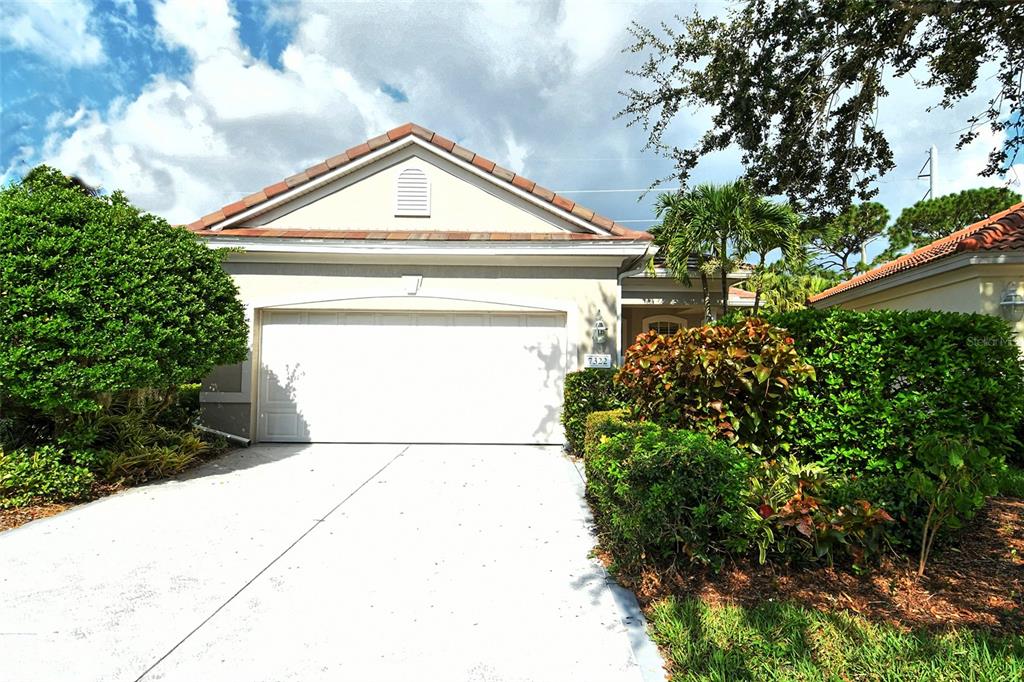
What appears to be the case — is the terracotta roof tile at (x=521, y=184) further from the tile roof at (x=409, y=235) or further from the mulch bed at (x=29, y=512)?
the mulch bed at (x=29, y=512)

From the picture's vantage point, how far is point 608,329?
8.82m

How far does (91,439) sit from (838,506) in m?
7.50

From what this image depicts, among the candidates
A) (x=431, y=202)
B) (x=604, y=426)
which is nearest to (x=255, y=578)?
(x=604, y=426)

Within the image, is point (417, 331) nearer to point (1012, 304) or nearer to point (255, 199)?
point (255, 199)

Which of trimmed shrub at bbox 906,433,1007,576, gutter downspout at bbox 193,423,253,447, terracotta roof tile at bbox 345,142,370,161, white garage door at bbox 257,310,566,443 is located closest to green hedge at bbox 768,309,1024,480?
trimmed shrub at bbox 906,433,1007,576

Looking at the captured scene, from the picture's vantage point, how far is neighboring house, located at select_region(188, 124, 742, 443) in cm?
859

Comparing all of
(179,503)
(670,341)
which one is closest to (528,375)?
(670,341)

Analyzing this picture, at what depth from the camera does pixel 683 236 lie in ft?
34.0

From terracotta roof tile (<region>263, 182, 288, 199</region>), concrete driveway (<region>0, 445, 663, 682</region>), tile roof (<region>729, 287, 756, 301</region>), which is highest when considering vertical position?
terracotta roof tile (<region>263, 182, 288, 199</region>)

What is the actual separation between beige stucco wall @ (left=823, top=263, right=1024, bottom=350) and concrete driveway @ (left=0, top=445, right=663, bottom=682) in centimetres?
788

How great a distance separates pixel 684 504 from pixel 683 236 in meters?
8.04

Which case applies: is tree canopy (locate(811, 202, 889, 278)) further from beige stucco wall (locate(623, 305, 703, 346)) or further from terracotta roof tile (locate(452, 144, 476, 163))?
terracotta roof tile (locate(452, 144, 476, 163))

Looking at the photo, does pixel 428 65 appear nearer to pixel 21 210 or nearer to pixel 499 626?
pixel 21 210

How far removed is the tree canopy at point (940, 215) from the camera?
19.3m
